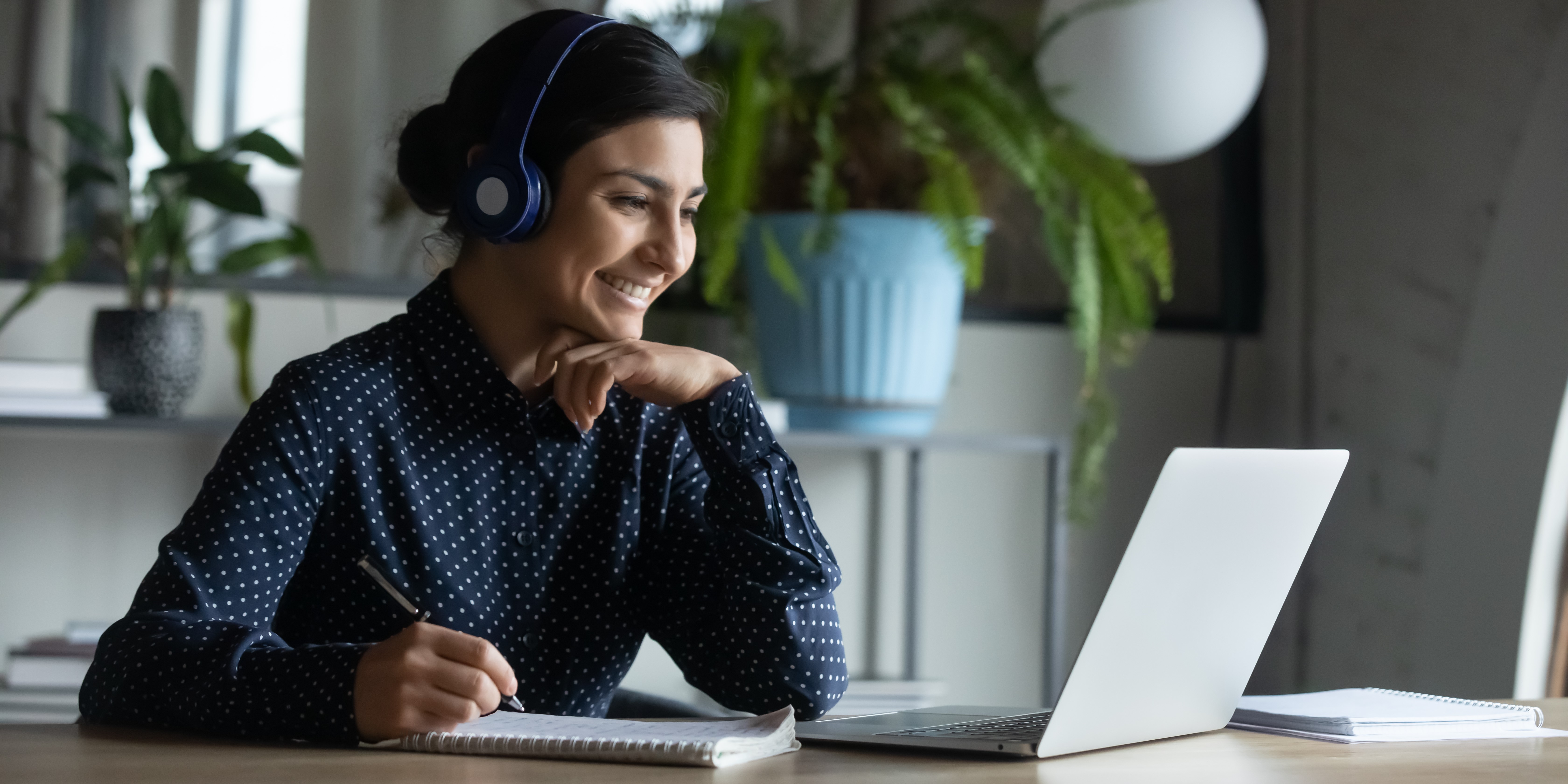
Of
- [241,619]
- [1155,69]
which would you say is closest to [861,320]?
[1155,69]

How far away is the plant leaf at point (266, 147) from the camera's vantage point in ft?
5.74

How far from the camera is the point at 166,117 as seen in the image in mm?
1757

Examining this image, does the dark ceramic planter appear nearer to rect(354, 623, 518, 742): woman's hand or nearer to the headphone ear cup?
the headphone ear cup

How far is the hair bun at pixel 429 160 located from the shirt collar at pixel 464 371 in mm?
110

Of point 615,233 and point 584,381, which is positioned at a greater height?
point 615,233

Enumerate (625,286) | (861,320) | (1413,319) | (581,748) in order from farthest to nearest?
(1413,319) → (861,320) → (625,286) → (581,748)

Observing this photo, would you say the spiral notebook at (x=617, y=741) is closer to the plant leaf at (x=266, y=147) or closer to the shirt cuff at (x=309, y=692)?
the shirt cuff at (x=309, y=692)

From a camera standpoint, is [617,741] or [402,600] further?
[402,600]

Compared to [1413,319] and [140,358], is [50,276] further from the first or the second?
[1413,319]

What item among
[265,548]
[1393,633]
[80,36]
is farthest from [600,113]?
[1393,633]

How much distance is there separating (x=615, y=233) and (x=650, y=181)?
52 mm

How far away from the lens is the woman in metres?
1.10

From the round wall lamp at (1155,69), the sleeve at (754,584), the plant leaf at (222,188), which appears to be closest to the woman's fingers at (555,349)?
the sleeve at (754,584)

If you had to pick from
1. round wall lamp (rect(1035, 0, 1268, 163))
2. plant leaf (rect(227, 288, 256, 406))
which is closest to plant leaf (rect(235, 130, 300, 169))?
plant leaf (rect(227, 288, 256, 406))
